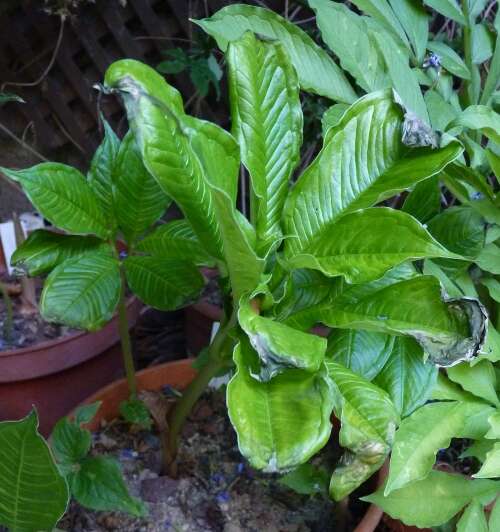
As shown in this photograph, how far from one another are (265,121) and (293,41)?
199 millimetres

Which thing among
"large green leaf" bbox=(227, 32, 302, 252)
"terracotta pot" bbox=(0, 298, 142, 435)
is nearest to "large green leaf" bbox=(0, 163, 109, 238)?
"large green leaf" bbox=(227, 32, 302, 252)

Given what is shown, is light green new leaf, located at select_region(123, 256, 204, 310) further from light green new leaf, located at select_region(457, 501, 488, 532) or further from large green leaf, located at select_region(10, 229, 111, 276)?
light green new leaf, located at select_region(457, 501, 488, 532)

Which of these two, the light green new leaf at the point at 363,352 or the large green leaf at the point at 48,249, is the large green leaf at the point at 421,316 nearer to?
the light green new leaf at the point at 363,352

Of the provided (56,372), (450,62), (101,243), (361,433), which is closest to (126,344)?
(101,243)

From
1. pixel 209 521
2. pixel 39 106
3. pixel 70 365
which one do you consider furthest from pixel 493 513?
pixel 39 106

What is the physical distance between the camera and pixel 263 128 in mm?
788

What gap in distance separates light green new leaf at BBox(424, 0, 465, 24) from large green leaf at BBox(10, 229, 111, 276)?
61cm

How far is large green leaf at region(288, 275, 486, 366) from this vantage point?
659 mm

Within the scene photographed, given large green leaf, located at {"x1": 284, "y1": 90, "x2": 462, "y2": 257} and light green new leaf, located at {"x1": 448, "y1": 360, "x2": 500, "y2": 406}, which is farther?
light green new leaf, located at {"x1": 448, "y1": 360, "x2": 500, "y2": 406}

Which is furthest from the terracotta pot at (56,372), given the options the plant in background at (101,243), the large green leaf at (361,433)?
the large green leaf at (361,433)

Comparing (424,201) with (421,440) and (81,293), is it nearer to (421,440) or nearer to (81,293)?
(421,440)

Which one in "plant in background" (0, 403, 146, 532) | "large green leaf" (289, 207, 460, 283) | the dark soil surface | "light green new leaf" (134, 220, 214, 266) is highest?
"large green leaf" (289, 207, 460, 283)

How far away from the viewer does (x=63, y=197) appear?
874 mm

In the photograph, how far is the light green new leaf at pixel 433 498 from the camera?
95 cm
